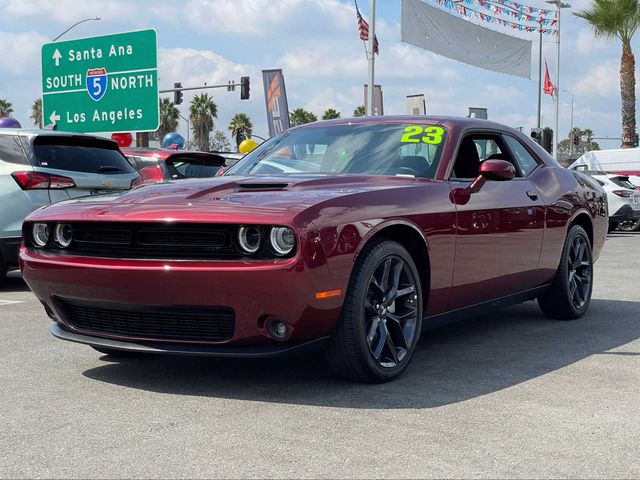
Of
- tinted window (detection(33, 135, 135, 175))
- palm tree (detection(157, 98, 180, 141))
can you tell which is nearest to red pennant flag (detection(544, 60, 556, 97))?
tinted window (detection(33, 135, 135, 175))

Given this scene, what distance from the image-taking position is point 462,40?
26844mm

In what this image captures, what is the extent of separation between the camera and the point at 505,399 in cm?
Answer: 441

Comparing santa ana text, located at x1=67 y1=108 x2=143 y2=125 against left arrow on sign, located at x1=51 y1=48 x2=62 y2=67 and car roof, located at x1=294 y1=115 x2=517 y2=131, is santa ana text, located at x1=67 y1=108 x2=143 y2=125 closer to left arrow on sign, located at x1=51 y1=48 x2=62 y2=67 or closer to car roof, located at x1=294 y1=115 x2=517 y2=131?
left arrow on sign, located at x1=51 y1=48 x2=62 y2=67

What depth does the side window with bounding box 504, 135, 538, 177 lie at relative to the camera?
6.51m

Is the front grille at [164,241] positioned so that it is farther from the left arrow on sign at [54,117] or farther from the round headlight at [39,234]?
the left arrow on sign at [54,117]

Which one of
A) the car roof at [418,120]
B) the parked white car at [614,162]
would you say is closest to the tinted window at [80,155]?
the car roof at [418,120]

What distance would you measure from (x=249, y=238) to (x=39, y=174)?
502 centimetres

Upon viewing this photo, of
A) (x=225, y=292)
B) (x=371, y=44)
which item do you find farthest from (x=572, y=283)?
(x=371, y=44)

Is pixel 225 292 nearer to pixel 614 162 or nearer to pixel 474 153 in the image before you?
pixel 474 153

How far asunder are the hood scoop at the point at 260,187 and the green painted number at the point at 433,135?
45.4 inches

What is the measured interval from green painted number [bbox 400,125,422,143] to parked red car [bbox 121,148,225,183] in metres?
5.16

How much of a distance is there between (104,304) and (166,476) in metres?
1.44

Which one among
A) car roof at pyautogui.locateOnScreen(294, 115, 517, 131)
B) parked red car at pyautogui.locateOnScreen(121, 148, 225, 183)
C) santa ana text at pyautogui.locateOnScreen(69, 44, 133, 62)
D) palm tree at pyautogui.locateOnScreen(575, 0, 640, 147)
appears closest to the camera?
car roof at pyautogui.locateOnScreen(294, 115, 517, 131)

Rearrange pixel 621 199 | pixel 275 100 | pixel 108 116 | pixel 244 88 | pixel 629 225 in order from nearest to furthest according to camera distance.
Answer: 1. pixel 108 116
2. pixel 621 199
3. pixel 629 225
4. pixel 275 100
5. pixel 244 88
